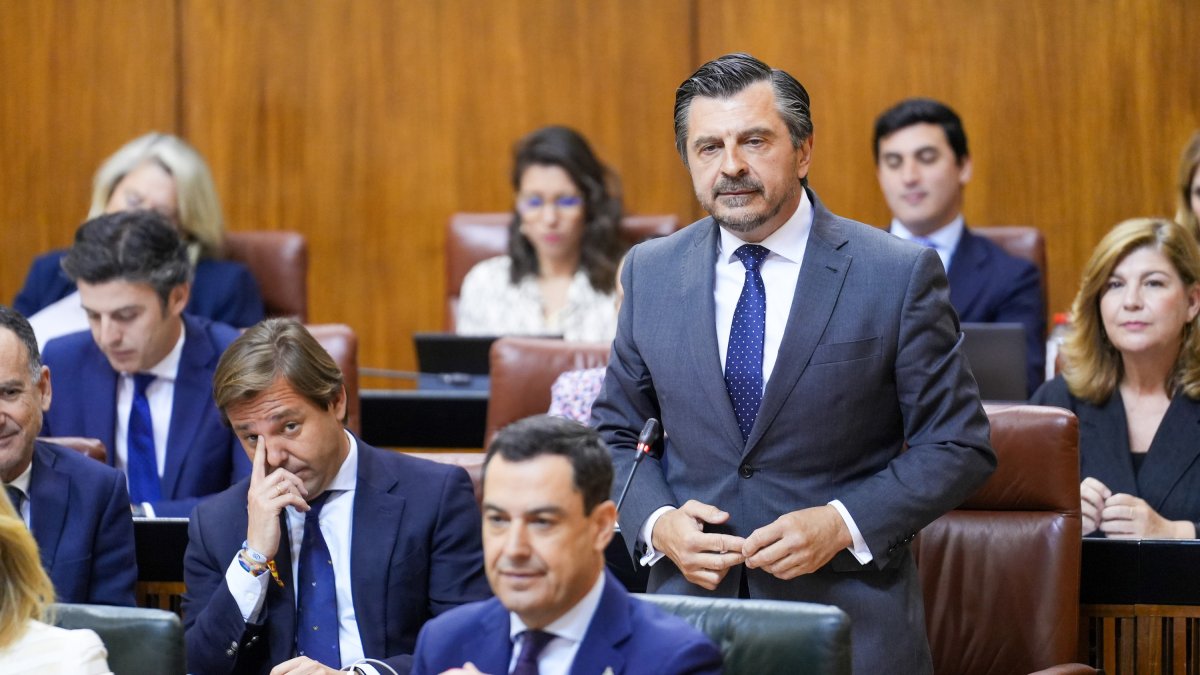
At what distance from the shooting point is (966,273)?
4.33m

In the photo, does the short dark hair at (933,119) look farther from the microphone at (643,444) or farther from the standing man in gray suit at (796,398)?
the microphone at (643,444)

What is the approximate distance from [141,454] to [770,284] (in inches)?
64.3

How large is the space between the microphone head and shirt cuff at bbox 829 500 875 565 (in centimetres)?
27

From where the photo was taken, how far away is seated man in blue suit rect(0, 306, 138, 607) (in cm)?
250

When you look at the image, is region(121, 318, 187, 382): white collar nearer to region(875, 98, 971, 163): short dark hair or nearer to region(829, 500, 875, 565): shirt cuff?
region(829, 500, 875, 565): shirt cuff

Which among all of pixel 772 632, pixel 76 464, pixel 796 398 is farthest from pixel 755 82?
pixel 76 464

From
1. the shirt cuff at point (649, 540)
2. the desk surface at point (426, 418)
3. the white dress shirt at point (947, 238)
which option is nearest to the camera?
the shirt cuff at point (649, 540)

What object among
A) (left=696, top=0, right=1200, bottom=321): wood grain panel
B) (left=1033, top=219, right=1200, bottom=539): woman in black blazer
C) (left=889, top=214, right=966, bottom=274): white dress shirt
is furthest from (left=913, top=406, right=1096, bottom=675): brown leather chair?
(left=696, top=0, right=1200, bottom=321): wood grain panel

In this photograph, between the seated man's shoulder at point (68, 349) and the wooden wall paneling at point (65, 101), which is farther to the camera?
the wooden wall paneling at point (65, 101)

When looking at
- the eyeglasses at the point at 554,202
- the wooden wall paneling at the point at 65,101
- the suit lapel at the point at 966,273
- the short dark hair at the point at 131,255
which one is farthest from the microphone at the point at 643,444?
the wooden wall paneling at the point at 65,101

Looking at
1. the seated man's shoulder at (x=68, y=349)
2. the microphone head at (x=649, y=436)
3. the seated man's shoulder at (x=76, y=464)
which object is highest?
the microphone head at (x=649, y=436)

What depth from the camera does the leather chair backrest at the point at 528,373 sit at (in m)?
3.37

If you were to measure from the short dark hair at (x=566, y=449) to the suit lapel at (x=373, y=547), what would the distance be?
2.36 ft

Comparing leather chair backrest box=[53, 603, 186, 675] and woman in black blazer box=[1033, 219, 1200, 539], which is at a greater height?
woman in black blazer box=[1033, 219, 1200, 539]
